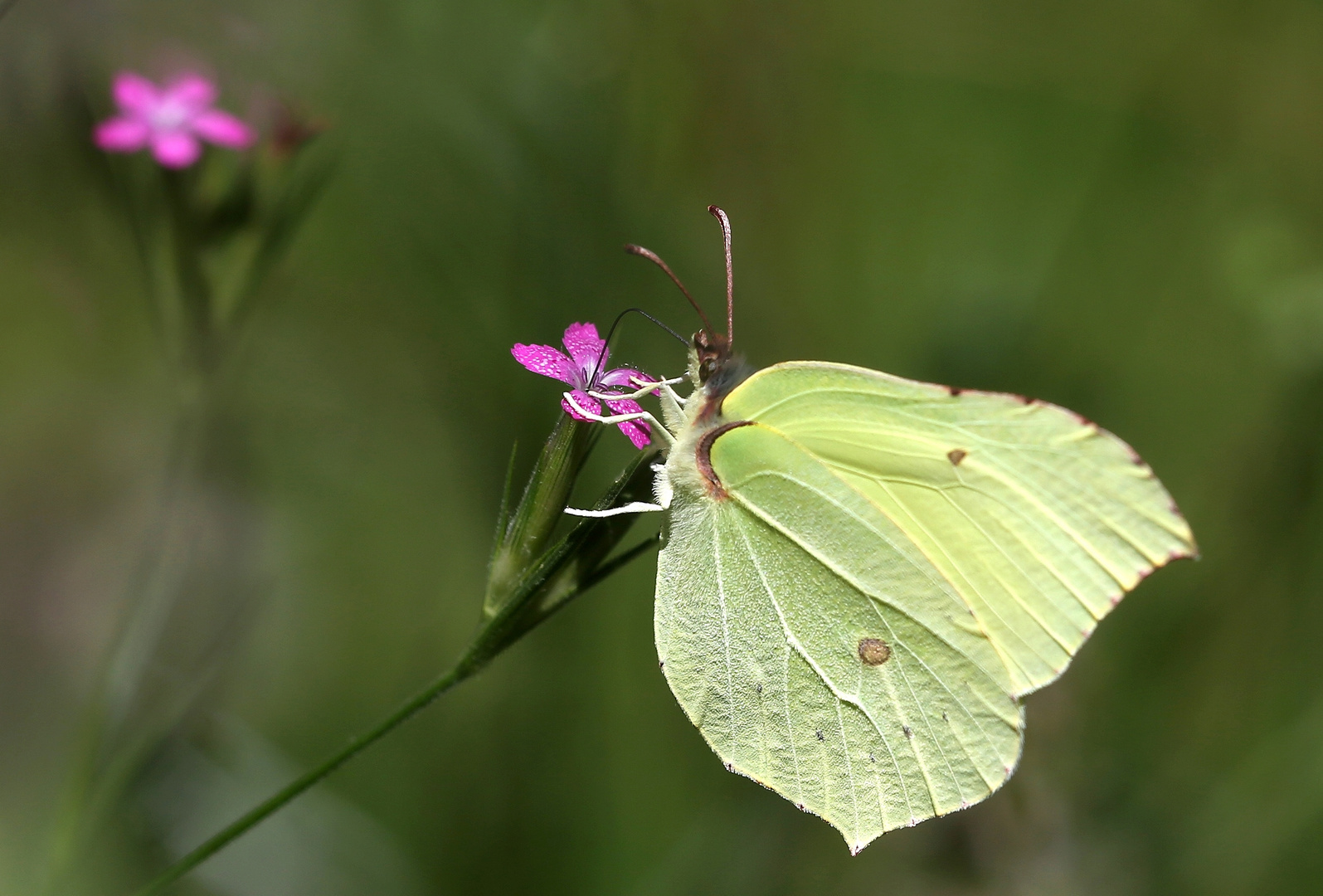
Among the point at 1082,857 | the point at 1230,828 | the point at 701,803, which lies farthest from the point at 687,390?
the point at 1230,828

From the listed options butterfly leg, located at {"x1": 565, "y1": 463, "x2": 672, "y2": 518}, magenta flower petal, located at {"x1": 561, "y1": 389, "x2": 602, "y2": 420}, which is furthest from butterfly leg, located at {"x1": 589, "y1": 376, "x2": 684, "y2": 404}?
butterfly leg, located at {"x1": 565, "y1": 463, "x2": 672, "y2": 518}

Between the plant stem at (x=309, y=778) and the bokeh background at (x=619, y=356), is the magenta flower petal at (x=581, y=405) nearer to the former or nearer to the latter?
the plant stem at (x=309, y=778)

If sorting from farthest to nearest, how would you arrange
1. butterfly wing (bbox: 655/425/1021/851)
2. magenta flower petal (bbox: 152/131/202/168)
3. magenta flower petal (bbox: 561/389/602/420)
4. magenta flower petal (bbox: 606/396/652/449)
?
magenta flower petal (bbox: 152/131/202/168), butterfly wing (bbox: 655/425/1021/851), magenta flower petal (bbox: 606/396/652/449), magenta flower petal (bbox: 561/389/602/420)

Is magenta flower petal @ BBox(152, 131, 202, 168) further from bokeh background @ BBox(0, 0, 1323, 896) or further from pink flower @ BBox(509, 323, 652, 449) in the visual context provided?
pink flower @ BBox(509, 323, 652, 449)

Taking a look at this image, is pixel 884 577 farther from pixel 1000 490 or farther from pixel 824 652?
pixel 1000 490

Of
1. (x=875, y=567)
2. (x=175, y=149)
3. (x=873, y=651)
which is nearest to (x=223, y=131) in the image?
(x=175, y=149)

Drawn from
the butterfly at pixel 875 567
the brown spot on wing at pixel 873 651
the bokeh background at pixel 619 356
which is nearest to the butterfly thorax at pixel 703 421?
the butterfly at pixel 875 567
